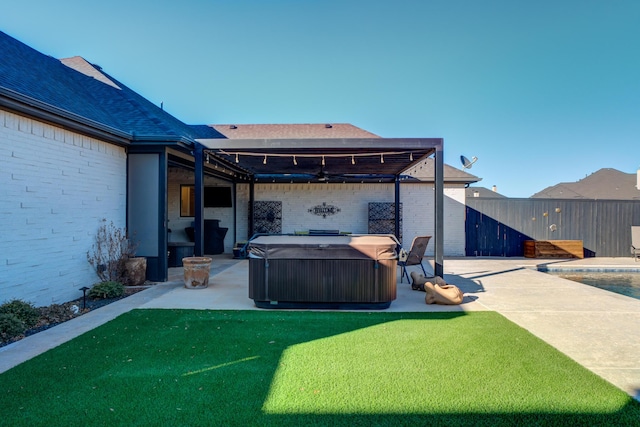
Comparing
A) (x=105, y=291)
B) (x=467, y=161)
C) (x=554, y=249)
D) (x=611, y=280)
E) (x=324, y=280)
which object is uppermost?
(x=467, y=161)

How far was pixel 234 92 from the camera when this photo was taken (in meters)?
15.2

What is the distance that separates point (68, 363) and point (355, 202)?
9.45m

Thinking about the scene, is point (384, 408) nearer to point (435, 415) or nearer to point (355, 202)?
point (435, 415)

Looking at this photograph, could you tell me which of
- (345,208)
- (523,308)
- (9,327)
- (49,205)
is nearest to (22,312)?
(9,327)

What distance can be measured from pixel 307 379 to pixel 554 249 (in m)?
11.2

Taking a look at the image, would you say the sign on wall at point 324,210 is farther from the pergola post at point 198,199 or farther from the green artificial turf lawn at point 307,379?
the green artificial turf lawn at point 307,379

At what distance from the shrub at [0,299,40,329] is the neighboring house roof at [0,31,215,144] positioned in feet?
7.96

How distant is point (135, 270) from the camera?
248 inches

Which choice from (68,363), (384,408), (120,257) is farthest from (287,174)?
(384,408)

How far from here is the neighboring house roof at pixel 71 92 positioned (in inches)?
188

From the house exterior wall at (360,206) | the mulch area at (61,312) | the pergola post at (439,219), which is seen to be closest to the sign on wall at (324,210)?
the house exterior wall at (360,206)

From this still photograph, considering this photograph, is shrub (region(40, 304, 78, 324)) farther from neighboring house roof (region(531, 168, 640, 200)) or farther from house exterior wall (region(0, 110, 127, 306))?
neighboring house roof (region(531, 168, 640, 200))

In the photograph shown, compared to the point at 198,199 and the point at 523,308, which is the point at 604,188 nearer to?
the point at 523,308

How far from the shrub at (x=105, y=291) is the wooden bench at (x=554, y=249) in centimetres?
1129
